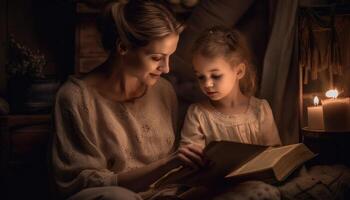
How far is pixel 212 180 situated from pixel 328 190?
41 centimetres

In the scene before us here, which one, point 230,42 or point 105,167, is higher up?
point 230,42

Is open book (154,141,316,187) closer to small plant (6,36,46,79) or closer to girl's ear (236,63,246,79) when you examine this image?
girl's ear (236,63,246,79)

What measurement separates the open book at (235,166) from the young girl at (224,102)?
0.34 metres

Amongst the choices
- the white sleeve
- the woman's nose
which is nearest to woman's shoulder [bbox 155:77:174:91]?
the white sleeve

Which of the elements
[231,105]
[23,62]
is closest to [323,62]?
[231,105]

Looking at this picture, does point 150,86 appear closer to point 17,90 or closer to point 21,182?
point 17,90

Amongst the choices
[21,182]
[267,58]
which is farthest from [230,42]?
[21,182]

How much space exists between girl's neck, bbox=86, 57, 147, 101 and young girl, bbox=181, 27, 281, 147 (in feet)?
0.74

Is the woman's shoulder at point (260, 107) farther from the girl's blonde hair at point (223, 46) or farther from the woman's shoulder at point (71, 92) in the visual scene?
the woman's shoulder at point (71, 92)

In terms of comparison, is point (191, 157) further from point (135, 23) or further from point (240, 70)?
A: point (240, 70)

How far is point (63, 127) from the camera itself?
1.49 meters

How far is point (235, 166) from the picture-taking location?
1254mm

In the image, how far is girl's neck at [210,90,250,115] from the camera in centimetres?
175

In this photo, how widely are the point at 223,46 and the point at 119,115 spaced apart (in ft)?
1.28
